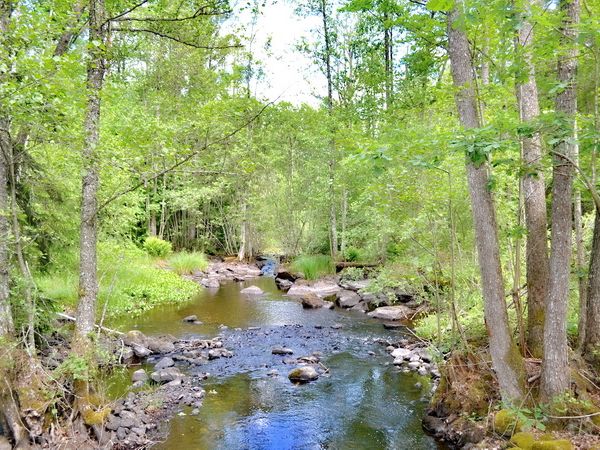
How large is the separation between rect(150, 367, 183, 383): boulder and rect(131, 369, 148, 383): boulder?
0.42 feet

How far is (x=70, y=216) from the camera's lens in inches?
273

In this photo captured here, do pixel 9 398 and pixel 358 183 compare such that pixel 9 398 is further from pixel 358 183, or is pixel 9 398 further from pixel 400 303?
pixel 358 183

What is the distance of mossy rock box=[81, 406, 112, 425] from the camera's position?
4961 millimetres

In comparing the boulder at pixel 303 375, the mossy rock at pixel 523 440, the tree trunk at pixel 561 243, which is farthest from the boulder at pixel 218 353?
the tree trunk at pixel 561 243

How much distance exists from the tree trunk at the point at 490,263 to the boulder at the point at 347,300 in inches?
363

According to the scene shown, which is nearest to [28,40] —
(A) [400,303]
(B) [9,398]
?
(B) [9,398]

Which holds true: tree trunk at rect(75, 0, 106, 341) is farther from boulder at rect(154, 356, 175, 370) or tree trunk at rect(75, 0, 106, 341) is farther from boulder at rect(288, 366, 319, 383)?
boulder at rect(288, 366, 319, 383)

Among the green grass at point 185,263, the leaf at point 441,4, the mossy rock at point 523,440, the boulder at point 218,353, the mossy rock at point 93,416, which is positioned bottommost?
the boulder at point 218,353

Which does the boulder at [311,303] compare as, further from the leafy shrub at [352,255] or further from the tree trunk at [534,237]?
the tree trunk at [534,237]

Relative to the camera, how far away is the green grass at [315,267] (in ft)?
61.1

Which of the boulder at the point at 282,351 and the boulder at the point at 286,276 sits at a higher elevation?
the boulder at the point at 286,276

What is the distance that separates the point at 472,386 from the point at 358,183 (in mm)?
12484

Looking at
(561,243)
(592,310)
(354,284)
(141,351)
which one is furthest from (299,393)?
(354,284)

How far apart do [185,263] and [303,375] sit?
12957 mm
